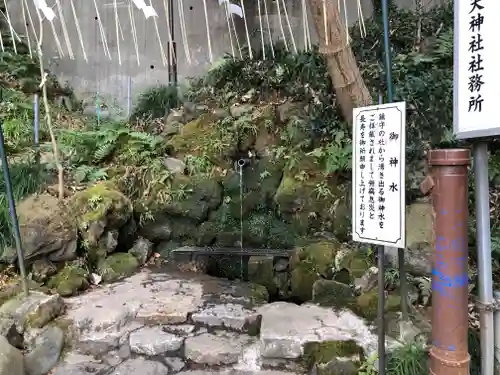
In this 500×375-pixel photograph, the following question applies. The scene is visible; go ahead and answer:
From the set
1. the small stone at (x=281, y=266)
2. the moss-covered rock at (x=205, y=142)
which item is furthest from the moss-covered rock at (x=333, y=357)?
the moss-covered rock at (x=205, y=142)

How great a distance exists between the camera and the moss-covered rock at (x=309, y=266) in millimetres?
4602

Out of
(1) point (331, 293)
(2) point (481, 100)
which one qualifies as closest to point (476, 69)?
(2) point (481, 100)

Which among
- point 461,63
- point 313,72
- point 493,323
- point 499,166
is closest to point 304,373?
point 493,323

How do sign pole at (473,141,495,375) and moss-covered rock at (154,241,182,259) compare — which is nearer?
sign pole at (473,141,495,375)

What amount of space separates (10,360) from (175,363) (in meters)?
1.34

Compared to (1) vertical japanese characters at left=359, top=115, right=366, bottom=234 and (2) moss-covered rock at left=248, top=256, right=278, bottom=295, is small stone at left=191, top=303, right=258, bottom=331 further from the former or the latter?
(1) vertical japanese characters at left=359, top=115, right=366, bottom=234

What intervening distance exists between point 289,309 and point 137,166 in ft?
12.8

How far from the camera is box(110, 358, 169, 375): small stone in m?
3.29

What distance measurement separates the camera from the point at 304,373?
324cm

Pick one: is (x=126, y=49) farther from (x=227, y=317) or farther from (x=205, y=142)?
(x=227, y=317)

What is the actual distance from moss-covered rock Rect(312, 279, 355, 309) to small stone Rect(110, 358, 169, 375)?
1.80 m

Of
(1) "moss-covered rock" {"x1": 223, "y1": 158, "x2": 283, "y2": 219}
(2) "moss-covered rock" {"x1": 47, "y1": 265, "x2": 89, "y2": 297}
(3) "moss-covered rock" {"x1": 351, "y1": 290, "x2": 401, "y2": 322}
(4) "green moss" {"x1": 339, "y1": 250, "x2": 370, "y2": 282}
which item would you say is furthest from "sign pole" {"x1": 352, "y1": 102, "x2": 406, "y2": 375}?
(2) "moss-covered rock" {"x1": 47, "y1": 265, "x2": 89, "y2": 297}

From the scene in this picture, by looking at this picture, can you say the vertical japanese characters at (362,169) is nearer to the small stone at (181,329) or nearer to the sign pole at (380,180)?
the sign pole at (380,180)

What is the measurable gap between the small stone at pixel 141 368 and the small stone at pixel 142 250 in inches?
94.6
